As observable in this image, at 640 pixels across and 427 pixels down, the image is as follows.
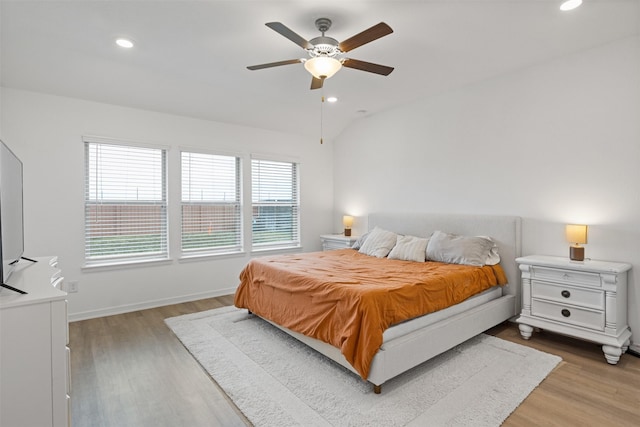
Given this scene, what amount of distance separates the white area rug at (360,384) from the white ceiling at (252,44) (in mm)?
2807

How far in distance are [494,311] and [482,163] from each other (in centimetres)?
175

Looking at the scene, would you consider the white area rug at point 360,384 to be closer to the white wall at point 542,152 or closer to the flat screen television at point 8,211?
the white wall at point 542,152

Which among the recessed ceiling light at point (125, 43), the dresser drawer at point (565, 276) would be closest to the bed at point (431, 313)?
the dresser drawer at point (565, 276)

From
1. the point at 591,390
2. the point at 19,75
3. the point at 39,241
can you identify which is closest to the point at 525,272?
the point at 591,390

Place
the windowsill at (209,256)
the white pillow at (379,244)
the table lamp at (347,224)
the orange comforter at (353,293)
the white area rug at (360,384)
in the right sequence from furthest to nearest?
the table lamp at (347,224), the windowsill at (209,256), the white pillow at (379,244), the orange comforter at (353,293), the white area rug at (360,384)

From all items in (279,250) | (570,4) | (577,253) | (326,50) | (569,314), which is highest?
(570,4)

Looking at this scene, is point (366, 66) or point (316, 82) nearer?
point (366, 66)

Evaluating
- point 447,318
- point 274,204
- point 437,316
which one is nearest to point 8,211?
point 437,316

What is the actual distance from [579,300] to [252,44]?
3.74 metres

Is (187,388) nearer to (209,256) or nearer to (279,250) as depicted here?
(209,256)

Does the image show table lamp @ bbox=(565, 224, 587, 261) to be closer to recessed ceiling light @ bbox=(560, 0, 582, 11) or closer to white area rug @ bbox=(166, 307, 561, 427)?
white area rug @ bbox=(166, 307, 561, 427)

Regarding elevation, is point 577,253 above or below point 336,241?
above

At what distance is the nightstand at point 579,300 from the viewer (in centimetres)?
272

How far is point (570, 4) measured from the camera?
8.09 ft
